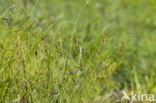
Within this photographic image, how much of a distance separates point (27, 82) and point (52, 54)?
0.29m

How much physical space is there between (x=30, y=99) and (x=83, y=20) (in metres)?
2.32

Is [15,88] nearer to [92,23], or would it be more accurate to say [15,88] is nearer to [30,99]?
[30,99]

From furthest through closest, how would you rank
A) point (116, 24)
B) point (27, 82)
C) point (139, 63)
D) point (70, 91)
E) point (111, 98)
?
point (116, 24) → point (139, 63) → point (111, 98) → point (70, 91) → point (27, 82)

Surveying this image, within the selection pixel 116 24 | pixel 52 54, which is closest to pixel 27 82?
pixel 52 54

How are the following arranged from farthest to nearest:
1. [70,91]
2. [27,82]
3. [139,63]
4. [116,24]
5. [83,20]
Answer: [116,24] → [83,20] → [139,63] → [70,91] → [27,82]

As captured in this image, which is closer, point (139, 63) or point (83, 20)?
point (139, 63)

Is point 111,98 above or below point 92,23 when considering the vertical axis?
below

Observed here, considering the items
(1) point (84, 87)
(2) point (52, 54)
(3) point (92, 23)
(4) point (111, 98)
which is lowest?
(4) point (111, 98)

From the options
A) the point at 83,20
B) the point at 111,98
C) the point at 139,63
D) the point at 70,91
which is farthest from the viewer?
the point at 83,20

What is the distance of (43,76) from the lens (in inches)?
96.8

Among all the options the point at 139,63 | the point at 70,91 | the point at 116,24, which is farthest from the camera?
the point at 116,24

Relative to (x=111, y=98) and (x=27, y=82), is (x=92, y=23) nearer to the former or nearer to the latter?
(x=111, y=98)

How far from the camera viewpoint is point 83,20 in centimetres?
451

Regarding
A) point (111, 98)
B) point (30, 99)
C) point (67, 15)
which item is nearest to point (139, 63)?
point (111, 98)
